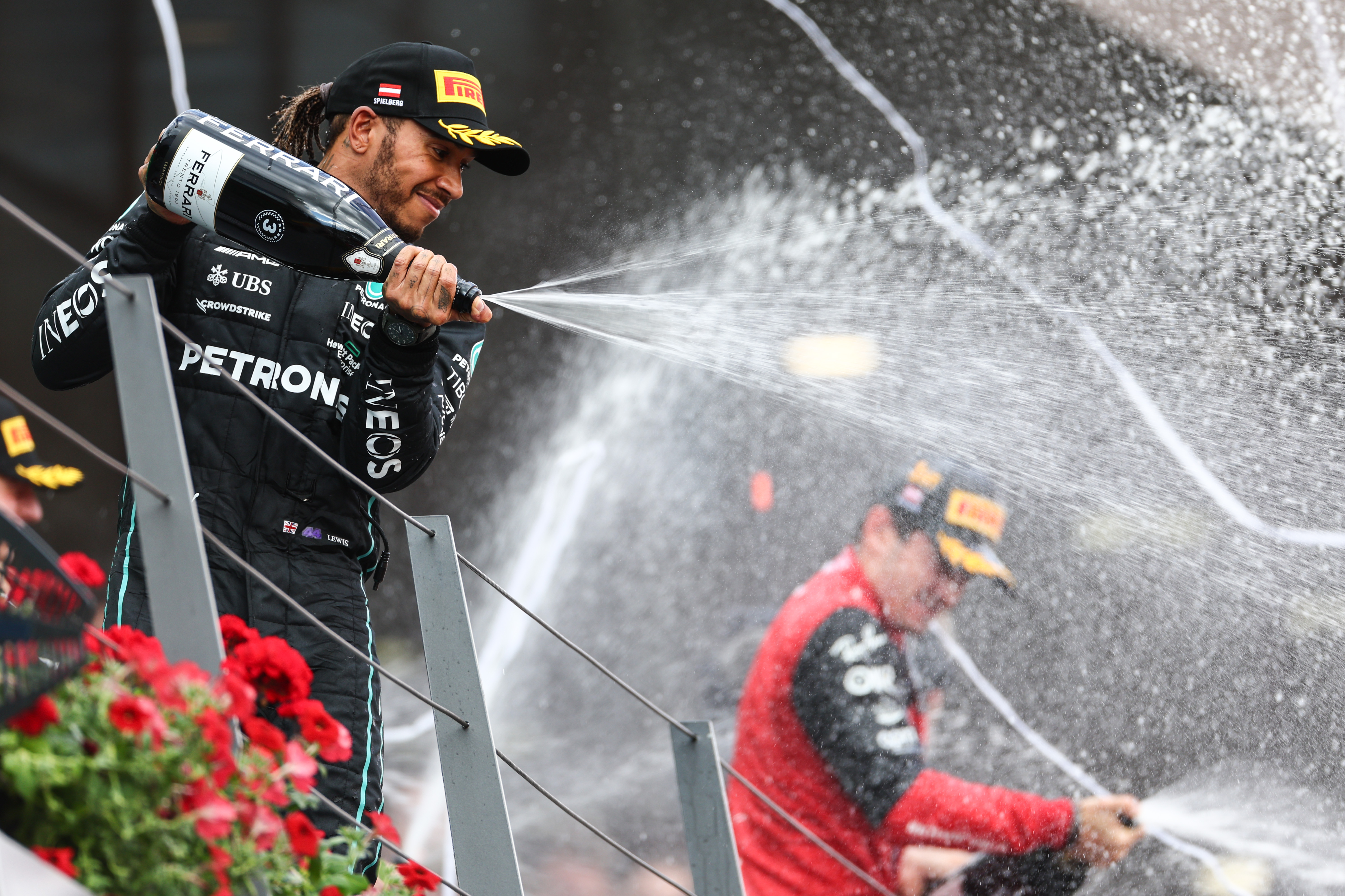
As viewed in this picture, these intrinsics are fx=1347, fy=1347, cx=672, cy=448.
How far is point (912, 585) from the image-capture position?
2777mm

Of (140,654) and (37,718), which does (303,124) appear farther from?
(37,718)

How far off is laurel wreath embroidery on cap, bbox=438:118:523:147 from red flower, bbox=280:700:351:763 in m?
0.88

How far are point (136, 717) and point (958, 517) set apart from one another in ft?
7.55

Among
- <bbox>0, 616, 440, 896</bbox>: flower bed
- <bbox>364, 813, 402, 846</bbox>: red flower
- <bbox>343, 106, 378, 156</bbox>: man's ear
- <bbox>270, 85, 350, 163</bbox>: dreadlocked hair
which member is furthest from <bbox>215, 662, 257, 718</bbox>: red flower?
<bbox>270, 85, 350, 163</bbox>: dreadlocked hair

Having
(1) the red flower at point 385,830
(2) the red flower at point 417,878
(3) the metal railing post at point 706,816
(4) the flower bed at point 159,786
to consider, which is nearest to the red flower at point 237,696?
(4) the flower bed at point 159,786

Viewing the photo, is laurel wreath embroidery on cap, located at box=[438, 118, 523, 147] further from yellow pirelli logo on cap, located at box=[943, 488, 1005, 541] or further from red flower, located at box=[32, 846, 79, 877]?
yellow pirelli logo on cap, located at box=[943, 488, 1005, 541]

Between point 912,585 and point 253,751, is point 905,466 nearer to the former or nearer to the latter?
point 912,585

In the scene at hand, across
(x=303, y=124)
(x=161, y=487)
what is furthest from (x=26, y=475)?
(x=161, y=487)

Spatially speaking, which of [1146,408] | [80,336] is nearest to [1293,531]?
[1146,408]

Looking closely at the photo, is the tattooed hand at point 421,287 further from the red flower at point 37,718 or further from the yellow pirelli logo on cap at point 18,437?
the yellow pirelli logo on cap at point 18,437

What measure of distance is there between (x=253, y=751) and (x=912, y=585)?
1.83 m

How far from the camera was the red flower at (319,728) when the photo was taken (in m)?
1.28

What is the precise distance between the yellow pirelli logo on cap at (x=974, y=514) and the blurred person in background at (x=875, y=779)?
176 millimetres

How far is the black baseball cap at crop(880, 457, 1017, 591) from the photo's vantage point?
2957mm
